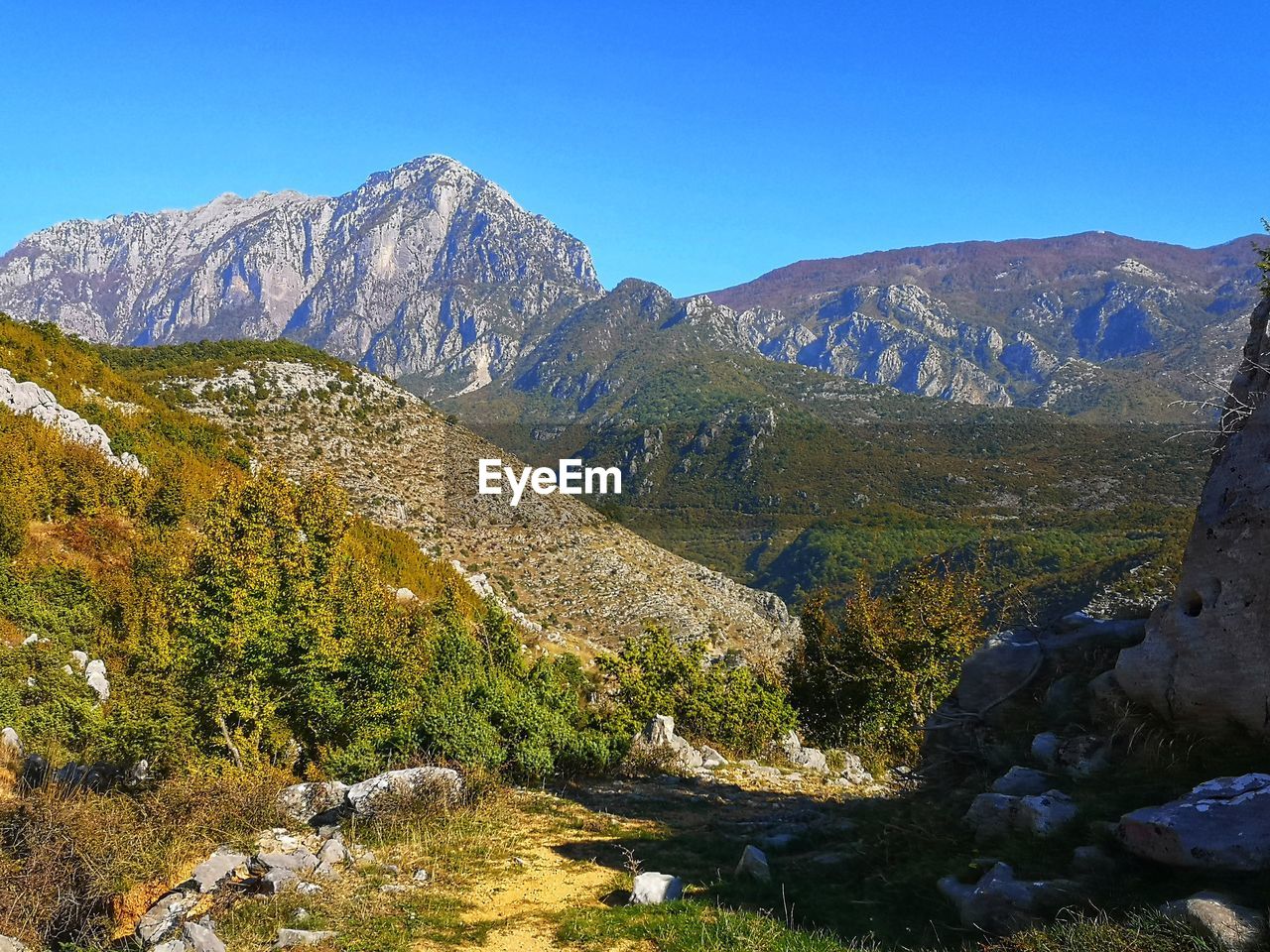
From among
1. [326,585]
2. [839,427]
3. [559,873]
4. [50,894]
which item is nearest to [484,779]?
[559,873]

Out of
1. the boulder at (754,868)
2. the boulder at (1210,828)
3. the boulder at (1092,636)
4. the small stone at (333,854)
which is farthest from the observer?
the boulder at (1092,636)

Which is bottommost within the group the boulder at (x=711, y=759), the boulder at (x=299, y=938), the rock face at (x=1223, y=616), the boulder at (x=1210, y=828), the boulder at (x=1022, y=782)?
the boulder at (x=711, y=759)

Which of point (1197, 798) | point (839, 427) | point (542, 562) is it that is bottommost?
point (542, 562)

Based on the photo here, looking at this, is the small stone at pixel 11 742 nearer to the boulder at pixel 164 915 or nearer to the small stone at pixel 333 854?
the boulder at pixel 164 915

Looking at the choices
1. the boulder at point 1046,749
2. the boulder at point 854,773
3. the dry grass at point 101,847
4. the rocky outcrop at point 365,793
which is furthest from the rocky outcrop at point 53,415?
the boulder at point 1046,749

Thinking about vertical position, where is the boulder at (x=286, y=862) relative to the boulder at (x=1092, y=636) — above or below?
below

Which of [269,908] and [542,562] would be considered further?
[542,562]

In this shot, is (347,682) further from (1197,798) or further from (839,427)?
(839,427)
